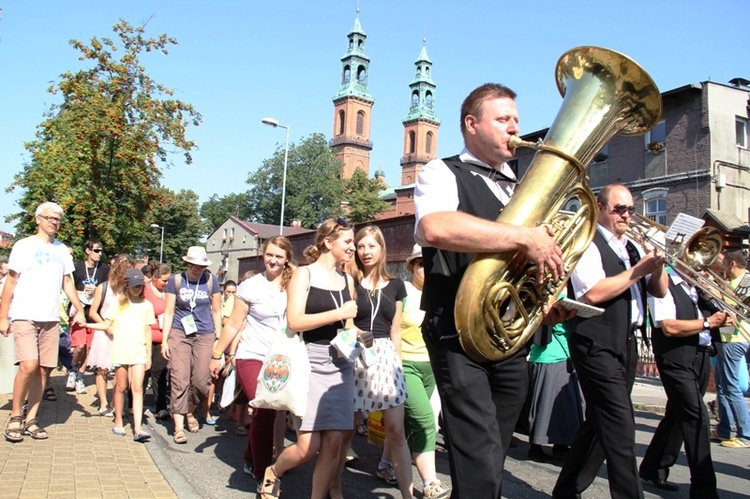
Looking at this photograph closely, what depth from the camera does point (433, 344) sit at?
2.99m

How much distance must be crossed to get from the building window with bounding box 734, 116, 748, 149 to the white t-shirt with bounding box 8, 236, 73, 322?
92.2 ft

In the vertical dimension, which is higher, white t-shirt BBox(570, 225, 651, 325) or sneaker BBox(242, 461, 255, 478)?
white t-shirt BBox(570, 225, 651, 325)

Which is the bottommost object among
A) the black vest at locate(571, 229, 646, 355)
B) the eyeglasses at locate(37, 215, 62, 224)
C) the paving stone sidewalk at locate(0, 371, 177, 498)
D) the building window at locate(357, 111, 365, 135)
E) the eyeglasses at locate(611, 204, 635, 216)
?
the paving stone sidewalk at locate(0, 371, 177, 498)

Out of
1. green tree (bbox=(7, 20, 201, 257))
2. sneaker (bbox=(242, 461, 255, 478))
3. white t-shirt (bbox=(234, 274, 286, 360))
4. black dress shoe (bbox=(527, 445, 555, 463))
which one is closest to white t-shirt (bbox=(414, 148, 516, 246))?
white t-shirt (bbox=(234, 274, 286, 360))

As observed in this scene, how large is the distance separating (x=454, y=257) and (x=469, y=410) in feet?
2.09

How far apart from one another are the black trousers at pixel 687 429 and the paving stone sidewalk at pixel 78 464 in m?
3.74

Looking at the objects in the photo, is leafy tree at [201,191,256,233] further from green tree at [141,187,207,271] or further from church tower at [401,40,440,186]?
church tower at [401,40,440,186]

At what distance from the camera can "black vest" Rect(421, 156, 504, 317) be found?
2904mm

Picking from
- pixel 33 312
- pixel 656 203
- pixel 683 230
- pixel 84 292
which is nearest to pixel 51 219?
pixel 33 312

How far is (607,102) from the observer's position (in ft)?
11.1

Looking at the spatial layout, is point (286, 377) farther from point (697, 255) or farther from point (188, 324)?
point (188, 324)

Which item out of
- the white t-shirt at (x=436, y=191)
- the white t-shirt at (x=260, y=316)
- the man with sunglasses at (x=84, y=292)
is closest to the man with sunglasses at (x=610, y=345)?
the white t-shirt at (x=436, y=191)

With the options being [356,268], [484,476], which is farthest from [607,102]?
[356,268]

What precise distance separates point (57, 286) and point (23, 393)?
1.06 meters
